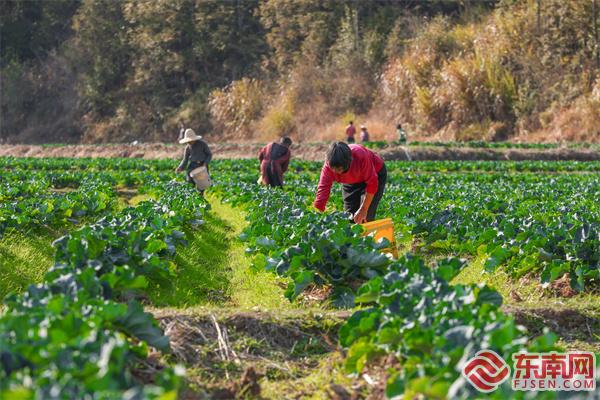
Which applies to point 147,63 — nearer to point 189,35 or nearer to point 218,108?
point 189,35

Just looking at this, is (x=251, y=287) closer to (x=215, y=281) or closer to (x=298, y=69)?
Answer: (x=215, y=281)

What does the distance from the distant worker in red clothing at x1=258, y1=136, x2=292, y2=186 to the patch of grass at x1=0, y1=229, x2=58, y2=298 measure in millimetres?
4394

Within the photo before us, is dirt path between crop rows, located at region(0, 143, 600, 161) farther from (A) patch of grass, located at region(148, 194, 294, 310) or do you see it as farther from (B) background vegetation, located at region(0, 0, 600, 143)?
(A) patch of grass, located at region(148, 194, 294, 310)

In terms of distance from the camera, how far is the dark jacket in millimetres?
13977

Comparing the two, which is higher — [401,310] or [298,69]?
[401,310]

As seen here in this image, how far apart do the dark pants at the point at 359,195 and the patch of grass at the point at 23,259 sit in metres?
3.21

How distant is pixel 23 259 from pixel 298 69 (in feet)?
119

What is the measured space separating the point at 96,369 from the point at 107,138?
155 feet

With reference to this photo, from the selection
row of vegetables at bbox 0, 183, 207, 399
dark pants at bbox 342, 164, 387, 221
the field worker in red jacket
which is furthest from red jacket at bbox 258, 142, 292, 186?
row of vegetables at bbox 0, 183, 207, 399

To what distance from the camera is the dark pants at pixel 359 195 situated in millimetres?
8477

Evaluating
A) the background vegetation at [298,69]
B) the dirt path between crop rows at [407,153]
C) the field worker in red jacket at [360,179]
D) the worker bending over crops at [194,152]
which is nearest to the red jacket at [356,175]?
the field worker in red jacket at [360,179]

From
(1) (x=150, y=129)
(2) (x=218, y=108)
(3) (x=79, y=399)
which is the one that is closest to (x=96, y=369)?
(3) (x=79, y=399)

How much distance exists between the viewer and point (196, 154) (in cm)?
1405

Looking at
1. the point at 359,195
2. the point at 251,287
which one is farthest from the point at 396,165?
the point at 251,287
